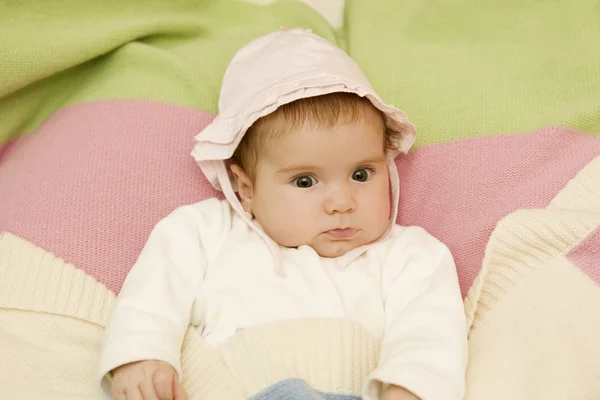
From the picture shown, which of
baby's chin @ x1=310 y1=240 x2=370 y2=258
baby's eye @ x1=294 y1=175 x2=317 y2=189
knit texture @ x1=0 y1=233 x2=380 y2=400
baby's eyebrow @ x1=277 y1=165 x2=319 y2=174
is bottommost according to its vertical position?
knit texture @ x1=0 y1=233 x2=380 y2=400

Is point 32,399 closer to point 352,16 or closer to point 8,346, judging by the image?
point 8,346

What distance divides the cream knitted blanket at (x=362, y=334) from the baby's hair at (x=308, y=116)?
31 centimetres

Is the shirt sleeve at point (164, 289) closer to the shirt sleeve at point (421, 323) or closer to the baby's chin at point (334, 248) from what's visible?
the baby's chin at point (334, 248)

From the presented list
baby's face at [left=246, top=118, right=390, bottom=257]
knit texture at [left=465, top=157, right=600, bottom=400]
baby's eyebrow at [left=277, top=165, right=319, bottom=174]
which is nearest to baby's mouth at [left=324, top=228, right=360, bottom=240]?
baby's face at [left=246, top=118, right=390, bottom=257]

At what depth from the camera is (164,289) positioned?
1168mm

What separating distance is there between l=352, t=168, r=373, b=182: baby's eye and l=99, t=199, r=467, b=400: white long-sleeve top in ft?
0.41

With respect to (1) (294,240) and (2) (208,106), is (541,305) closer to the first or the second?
(1) (294,240)

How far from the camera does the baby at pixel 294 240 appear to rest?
1.14 metres

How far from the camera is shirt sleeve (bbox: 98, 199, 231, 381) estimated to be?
3.51ft

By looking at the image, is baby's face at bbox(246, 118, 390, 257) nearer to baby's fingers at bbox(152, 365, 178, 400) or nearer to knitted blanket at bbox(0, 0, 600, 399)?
knitted blanket at bbox(0, 0, 600, 399)

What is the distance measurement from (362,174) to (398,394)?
41cm

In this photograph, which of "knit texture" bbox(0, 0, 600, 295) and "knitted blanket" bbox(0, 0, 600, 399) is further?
"knit texture" bbox(0, 0, 600, 295)

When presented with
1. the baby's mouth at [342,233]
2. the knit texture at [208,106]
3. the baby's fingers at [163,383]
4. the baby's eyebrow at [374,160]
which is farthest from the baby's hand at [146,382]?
the baby's eyebrow at [374,160]

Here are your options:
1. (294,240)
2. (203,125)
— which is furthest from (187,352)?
(203,125)
